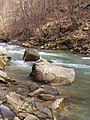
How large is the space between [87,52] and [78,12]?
10.6 meters

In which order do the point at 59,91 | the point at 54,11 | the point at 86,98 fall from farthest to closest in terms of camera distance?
the point at 54,11 < the point at 59,91 < the point at 86,98

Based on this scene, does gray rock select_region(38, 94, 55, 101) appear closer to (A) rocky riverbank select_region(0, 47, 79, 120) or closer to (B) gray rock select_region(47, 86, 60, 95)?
(A) rocky riverbank select_region(0, 47, 79, 120)

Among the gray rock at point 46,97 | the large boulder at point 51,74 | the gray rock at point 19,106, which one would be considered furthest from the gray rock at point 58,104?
the large boulder at point 51,74

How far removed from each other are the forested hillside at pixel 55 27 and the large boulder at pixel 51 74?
13.7 metres

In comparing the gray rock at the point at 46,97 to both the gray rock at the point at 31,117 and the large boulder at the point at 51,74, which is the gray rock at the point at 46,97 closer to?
the gray rock at the point at 31,117

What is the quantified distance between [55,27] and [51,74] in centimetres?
2351

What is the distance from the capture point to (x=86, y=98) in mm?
Answer: 10945

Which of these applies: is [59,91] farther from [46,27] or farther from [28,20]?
[28,20]

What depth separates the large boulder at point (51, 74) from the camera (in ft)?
43.0

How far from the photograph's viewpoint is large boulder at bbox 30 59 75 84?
13.1 metres

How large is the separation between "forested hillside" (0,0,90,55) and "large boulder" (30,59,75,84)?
1366cm

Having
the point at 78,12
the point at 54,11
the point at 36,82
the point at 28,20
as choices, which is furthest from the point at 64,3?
the point at 36,82

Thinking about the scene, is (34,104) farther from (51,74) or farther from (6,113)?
(51,74)

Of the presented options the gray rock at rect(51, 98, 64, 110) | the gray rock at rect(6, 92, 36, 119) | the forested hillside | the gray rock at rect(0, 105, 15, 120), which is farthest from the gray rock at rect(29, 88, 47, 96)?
the forested hillside
